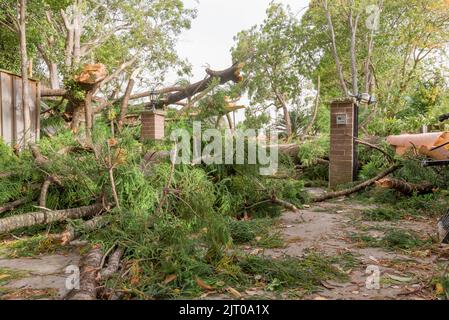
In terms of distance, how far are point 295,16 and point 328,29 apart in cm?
133

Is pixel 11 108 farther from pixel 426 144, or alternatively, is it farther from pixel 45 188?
pixel 426 144

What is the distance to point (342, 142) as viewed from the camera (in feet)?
22.7

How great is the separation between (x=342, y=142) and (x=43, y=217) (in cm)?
542

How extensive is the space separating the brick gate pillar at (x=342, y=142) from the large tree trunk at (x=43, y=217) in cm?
473

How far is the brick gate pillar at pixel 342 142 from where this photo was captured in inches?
269

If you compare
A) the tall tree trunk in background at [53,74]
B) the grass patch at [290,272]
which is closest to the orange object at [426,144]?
the grass patch at [290,272]

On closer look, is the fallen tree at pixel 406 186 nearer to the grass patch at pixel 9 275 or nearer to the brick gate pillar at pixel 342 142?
the brick gate pillar at pixel 342 142

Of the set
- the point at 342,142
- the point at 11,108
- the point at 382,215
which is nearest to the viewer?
the point at 382,215

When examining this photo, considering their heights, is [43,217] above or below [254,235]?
above

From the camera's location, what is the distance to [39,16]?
8.44 metres

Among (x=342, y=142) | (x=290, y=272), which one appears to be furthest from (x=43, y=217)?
(x=342, y=142)

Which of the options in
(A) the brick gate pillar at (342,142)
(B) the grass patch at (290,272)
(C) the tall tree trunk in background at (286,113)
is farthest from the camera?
(C) the tall tree trunk in background at (286,113)
